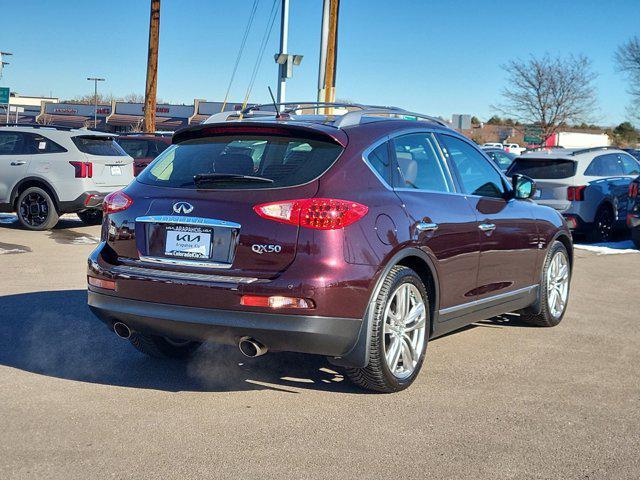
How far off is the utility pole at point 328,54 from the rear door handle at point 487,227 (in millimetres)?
16078

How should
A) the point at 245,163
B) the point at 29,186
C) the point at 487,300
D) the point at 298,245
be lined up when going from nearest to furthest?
the point at 298,245 < the point at 245,163 < the point at 487,300 < the point at 29,186

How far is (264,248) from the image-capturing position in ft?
14.7

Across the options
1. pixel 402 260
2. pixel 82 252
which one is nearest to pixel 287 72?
pixel 82 252

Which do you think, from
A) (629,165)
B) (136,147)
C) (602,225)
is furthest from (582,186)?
(136,147)

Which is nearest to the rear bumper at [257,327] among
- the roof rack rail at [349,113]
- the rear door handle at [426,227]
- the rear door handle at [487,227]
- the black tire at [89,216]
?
the rear door handle at [426,227]

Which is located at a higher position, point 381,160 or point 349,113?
point 349,113

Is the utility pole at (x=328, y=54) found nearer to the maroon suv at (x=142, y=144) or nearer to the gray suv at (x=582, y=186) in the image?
the maroon suv at (x=142, y=144)

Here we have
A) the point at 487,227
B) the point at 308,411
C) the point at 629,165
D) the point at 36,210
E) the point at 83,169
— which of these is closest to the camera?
the point at 308,411

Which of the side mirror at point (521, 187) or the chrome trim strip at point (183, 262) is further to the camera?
the side mirror at point (521, 187)

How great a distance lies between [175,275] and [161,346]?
1.09 metres

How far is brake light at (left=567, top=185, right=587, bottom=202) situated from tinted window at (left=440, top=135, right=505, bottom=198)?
24.6 ft

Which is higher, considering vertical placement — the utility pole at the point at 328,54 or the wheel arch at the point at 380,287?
the utility pole at the point at 328,54

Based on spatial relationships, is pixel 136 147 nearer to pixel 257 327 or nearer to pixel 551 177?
pixel 551 177

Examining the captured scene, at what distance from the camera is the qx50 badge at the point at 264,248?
4.48 metres
